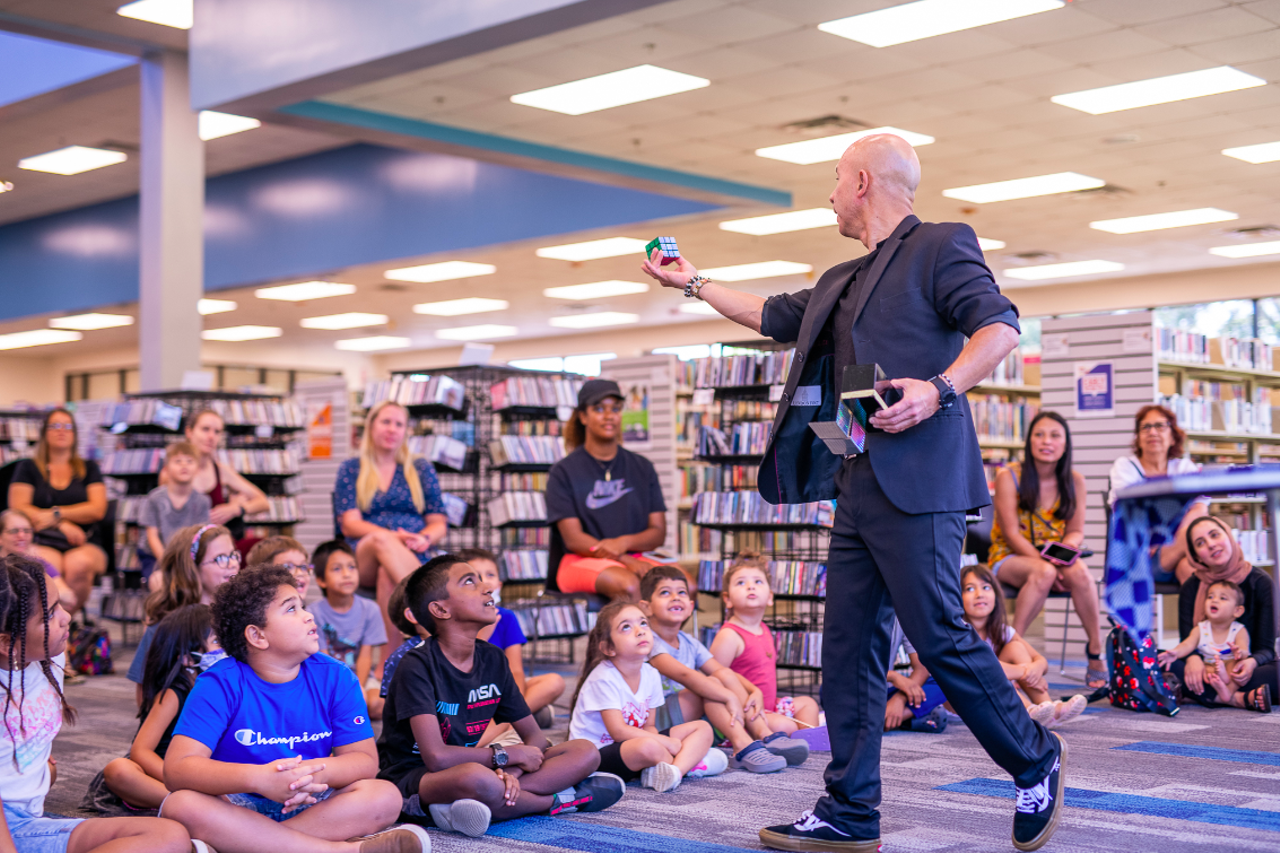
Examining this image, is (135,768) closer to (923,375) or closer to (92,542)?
(923,375)

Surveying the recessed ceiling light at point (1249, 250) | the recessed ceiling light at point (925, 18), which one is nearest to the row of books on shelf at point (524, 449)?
the recessed ceiling light at point (925, 18)

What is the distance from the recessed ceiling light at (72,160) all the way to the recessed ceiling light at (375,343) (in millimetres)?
8183

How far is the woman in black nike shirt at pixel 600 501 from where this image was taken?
19.1 ft

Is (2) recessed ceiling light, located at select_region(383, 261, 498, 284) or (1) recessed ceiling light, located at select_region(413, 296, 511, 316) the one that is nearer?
(2) recessed ceiling light, located at select_region(383, 261, 498, 284)

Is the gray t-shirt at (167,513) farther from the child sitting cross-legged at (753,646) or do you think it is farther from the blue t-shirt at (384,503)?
the child sitting cross-legged at (753,646)

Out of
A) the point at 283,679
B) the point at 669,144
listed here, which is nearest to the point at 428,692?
the point at 283,679

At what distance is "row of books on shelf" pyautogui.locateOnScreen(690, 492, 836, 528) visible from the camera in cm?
586

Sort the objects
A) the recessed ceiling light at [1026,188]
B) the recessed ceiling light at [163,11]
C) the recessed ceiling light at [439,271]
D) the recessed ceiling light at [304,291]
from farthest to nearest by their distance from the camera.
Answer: the recessed ceiling light at [304,291] < the recessed ceiling light at [439,271] < the recessed ceiling light at [1026,188] < the recessed ceiling light at [163,11]

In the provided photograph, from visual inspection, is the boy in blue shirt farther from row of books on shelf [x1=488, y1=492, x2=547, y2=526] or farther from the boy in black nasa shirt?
row of books on shelf [x1=488, y1=492, x2=547, y2=526]

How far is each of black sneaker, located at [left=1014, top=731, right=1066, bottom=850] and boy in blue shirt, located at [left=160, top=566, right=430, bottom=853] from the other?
1.37 meters

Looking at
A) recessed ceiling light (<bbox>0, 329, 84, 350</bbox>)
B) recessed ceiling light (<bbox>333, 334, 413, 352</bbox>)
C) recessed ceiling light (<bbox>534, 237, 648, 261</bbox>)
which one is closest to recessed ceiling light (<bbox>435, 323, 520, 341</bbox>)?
recessed ceiling light (<bbox>333, 334, 413, 352</bbox>)

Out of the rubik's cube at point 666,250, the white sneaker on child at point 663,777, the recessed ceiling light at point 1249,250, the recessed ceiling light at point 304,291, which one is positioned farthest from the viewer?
the recessed ceiling light at point 304,291

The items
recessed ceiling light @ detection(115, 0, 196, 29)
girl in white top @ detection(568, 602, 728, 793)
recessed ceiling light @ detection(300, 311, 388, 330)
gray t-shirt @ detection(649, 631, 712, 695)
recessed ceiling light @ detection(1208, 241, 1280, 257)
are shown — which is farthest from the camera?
recessed ceiling light @ detection(300, 311, 388, 330)

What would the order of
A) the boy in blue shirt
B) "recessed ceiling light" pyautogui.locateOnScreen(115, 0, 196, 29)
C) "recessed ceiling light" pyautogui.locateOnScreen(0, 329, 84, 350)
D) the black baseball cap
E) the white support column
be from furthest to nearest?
"recessed ceiling light" pyautogui.locateOnScreen(0, 329, 84, 350)
the white support column
"recessed ceiling light" pyautogui.locateOnScreen(115, 0, 196, 29)
the black baseball cap
the boy in blue shirt
